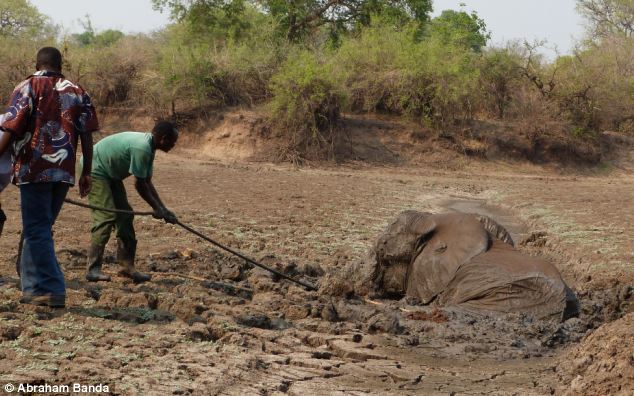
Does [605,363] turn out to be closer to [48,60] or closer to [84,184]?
[84,184]

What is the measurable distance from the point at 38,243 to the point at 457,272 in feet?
11.5

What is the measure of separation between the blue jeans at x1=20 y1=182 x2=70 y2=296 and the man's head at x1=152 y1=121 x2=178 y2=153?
1.28 meters

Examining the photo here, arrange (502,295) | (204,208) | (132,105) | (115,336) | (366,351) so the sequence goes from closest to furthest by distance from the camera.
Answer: (115,336) < (366,351) < (502,295) < (204,208) < (132,105)

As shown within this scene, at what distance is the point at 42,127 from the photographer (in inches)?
229

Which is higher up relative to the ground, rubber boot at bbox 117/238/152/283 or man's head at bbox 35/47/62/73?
man's head at bbox 35/47/62/73

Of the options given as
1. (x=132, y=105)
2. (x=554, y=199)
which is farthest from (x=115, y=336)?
(x=132, y=105)

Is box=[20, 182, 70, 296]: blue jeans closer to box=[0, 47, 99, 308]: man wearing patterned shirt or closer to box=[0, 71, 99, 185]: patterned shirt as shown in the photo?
box=[0, 47, 99, 308]: man wearing patterned shirt

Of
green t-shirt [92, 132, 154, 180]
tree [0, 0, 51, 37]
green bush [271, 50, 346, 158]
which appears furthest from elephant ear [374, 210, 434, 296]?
tree [0, 0, 51, 37]

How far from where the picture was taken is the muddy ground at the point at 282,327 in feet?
16.0

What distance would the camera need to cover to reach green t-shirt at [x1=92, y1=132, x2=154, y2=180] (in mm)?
7027

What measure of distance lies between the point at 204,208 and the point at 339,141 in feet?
36.6

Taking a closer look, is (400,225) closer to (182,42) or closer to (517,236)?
(517,236)

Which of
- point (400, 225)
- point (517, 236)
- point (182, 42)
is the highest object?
point (182, 42)

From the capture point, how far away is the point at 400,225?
7.92 m
